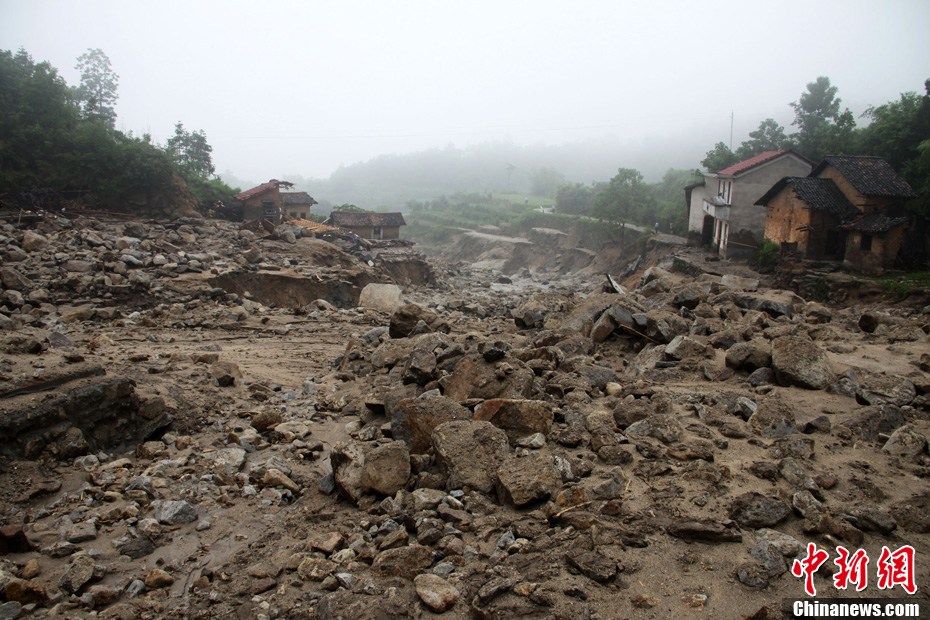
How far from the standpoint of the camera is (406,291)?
82.7ft

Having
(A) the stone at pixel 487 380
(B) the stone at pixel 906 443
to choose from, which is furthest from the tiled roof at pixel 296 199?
(B) the stone at pixel 906 443

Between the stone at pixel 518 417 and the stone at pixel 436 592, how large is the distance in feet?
6.29

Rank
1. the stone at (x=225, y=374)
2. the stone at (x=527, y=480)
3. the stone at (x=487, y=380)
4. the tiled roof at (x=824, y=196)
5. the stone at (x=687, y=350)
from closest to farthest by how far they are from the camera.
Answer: the stone at (x=527, y=480), the stone at (x=487, y=380), the stone at (x=687, y=350), the stone at (x=225, y=374), the tiled roof at (x=824, y=196)

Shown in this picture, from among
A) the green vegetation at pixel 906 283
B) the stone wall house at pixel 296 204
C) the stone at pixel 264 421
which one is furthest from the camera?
the stone wall house at pixel 296 204

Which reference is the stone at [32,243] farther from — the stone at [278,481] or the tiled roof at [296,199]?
the tiled roof at [296,199]

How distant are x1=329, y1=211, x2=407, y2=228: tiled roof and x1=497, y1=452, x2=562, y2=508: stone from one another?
30.6 meters

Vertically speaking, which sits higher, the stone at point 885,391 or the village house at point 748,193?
the village house at point 748,193

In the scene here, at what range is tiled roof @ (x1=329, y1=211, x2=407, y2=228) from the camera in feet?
113

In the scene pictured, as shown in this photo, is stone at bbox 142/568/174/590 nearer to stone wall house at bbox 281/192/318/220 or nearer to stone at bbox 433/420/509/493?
stone at bbox 433/420/509/493

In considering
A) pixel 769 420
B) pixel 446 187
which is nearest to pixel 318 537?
pixel 769 420

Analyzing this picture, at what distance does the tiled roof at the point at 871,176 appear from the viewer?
19719 millimetres

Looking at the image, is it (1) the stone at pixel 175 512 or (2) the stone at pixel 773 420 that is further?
(2) the stone at pixel 773 420

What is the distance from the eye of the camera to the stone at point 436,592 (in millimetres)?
3832

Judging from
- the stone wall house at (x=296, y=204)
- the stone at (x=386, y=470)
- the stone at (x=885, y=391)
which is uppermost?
the stone wall house at (x=296, y=204)
